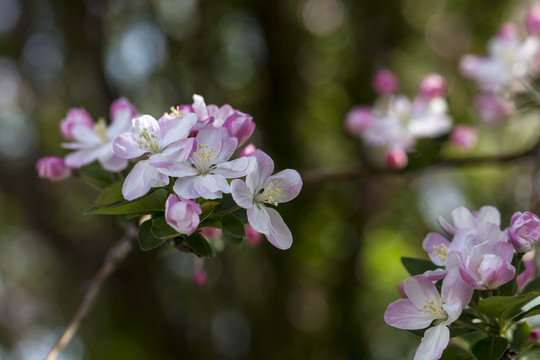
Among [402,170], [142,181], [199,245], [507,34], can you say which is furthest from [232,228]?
[507,34]

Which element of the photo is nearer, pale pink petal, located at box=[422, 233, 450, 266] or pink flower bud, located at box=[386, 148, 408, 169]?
pale pink petal, located at box=[422, 233, 450, 266]

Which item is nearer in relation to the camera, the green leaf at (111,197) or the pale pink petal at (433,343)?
the pale pink petal at (433,343)

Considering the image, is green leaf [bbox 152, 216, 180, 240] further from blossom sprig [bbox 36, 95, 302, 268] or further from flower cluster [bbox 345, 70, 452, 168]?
flower cluster [bbox 345, 70, 452, 168]

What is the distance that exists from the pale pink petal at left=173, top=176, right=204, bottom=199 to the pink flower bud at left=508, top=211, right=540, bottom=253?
18.3 inches

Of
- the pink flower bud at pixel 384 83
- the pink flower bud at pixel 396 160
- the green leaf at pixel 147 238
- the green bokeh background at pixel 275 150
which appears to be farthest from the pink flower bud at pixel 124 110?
the green bokeh background at pixel 275 150

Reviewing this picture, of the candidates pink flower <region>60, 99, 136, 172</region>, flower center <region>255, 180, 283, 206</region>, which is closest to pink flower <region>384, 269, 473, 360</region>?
flower center <region>255, 180, 283, 206</region>

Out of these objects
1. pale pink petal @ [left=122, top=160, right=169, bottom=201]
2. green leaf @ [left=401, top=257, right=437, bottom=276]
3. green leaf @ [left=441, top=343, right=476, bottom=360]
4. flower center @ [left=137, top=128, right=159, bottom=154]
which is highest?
flower center @ [left=137, top=128, right=159, bottom=154]

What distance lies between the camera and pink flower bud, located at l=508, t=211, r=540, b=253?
826 millimetres

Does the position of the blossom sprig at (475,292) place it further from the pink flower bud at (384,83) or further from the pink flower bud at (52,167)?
the pink flower bud at (384,83)

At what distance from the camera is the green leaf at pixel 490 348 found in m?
0.83

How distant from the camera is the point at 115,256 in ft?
3.71

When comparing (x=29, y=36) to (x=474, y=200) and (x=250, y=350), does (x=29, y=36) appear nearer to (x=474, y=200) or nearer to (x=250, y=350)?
(x=250, y=350)

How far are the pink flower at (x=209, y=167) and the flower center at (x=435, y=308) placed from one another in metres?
0.33

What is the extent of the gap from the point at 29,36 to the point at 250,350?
2358mm
